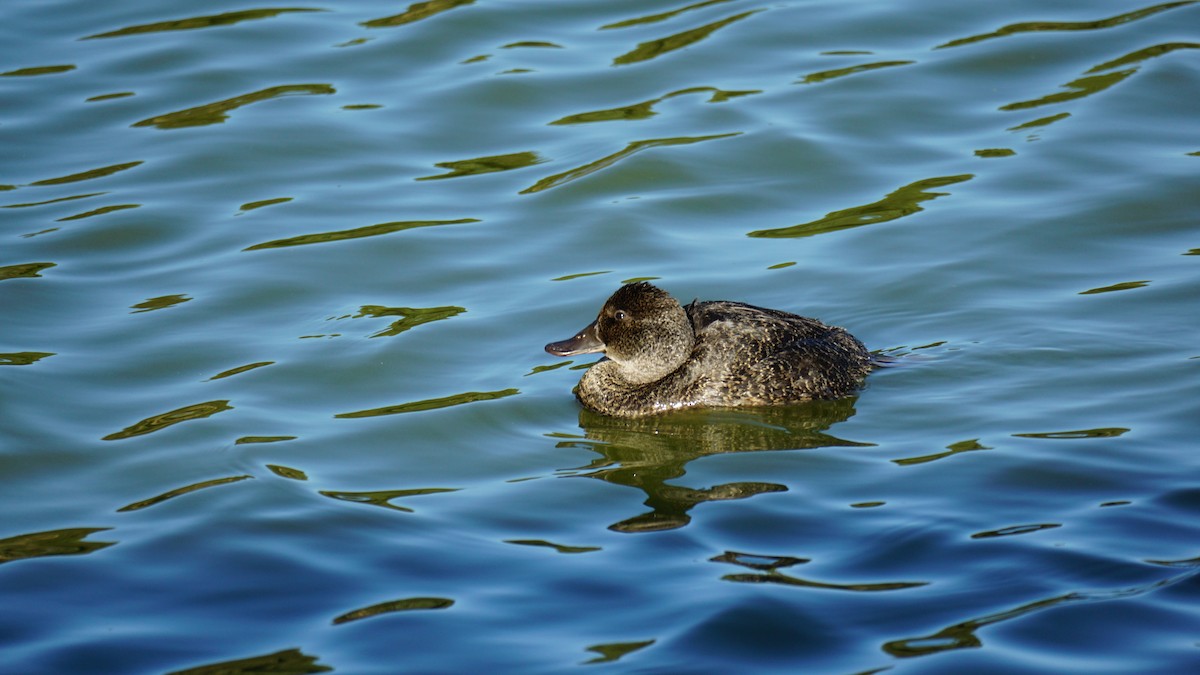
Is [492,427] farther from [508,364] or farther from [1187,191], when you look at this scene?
[1187,191]

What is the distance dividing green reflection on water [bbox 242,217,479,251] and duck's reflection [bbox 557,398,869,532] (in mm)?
3190

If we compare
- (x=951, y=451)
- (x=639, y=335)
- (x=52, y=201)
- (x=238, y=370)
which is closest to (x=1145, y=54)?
(x=639, y=335)

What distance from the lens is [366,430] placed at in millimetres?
8250

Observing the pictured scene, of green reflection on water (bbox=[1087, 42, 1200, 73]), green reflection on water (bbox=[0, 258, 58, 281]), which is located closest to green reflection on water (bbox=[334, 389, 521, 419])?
green reflection on water (bbox=[0, 258, 58, 281])

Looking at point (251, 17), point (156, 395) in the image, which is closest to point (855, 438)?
point (156, 395)

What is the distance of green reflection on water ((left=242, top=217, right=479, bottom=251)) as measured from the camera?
10.9 meters

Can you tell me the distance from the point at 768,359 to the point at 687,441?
0.71 meters

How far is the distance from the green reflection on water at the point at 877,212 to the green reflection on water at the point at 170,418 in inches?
169

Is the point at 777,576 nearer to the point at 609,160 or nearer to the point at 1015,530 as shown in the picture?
the point at 1015,530

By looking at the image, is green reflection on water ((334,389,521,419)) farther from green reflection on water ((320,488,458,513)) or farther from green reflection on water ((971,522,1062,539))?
green reflection on water ((971,522,1062,539))

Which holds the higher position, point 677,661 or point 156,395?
point 156,395

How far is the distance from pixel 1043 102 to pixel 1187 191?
2138mm

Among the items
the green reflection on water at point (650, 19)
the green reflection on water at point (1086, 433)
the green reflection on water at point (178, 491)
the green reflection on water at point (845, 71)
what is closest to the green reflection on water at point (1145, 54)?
the green reflection on water at point (845, 71)

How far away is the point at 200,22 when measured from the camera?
49.9ft
